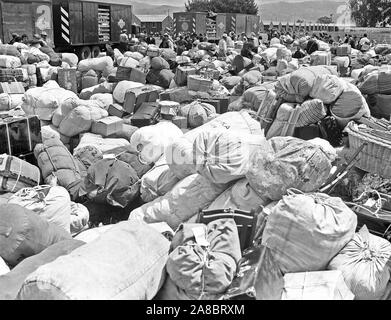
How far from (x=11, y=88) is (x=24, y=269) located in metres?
4.84

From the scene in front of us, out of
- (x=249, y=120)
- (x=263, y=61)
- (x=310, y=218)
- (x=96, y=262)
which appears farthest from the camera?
(x=263, y=61)

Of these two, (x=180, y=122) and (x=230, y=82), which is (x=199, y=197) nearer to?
(x=180, y=122)

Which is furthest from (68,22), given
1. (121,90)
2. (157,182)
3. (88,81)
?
(157,182)

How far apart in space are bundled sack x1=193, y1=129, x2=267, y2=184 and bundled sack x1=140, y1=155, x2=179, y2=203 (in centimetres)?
47

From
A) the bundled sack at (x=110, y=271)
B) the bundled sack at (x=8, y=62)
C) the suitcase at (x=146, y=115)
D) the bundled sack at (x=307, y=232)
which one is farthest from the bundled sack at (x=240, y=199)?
the bundled sack at (x=8, y=62)

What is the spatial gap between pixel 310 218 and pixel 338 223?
0.51 ft

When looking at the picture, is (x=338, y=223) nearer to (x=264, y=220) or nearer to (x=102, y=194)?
(x=264, y=220)

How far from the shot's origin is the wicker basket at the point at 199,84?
6676 millimetres

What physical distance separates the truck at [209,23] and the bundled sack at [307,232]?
2201 cm

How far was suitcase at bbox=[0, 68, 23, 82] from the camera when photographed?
709 cm

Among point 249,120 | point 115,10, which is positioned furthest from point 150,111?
point 115,10

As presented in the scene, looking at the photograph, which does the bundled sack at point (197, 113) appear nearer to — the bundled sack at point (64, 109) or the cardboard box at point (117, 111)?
the cardboard box at point (117, 111)

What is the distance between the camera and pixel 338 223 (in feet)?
8.00

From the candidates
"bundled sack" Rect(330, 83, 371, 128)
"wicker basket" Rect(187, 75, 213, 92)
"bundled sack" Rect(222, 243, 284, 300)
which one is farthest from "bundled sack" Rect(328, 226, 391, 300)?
"wicker basket" Rect(187, 75, 213, 92)
